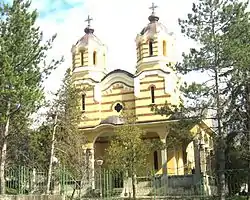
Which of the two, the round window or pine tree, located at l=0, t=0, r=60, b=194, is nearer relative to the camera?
pine tree, located at l=0, t=0, r=60, b=194

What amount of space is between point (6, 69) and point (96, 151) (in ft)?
73.4

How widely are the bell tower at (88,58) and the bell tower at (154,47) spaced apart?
12.8 ft

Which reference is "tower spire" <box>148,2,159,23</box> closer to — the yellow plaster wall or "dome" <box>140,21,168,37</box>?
"dome" <box>140,21,168,37</box>

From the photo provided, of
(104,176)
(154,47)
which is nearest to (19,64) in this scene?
(104,176)

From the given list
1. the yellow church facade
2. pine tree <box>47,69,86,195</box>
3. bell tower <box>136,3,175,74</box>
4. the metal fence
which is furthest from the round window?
pine tree <box>47,69,86,195</box>

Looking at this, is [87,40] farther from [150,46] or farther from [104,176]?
[104,176]

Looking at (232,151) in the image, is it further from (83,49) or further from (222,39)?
(83,49)

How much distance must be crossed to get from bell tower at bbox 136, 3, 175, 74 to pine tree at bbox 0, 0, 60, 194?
2005 centimetres

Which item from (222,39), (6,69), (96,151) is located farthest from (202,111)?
(96,151)

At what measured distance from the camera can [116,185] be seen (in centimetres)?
2530

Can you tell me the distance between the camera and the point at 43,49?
1653 centimetres

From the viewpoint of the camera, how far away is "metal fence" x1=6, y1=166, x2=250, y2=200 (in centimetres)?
1686

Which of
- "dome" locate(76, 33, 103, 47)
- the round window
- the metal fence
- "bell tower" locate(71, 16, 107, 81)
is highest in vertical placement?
"dome" locate(76, 33, 103, 47)

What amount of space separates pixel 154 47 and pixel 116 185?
14905mm
